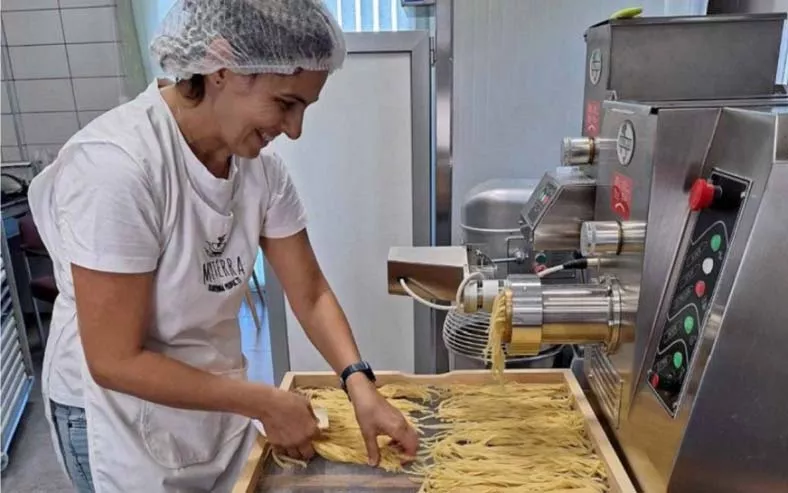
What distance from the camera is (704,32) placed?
90 centimetres

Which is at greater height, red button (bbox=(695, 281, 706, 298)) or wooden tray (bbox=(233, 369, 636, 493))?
red button (bbox=(695, 281, 706, 298))

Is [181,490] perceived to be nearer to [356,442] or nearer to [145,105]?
[356,442]

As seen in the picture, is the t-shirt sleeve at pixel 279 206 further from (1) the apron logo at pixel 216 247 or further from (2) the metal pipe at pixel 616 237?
(2) the metal pipe at pixel 616 237

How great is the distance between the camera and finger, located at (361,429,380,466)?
0.84 m

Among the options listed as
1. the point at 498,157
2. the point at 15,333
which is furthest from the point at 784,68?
the point at 15,333

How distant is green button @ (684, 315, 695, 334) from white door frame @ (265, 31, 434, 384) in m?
1.16

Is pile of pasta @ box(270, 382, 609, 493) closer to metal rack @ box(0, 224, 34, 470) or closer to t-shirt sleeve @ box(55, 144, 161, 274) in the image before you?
t-shirt sleeve @ box(55, 144, 161, 274)

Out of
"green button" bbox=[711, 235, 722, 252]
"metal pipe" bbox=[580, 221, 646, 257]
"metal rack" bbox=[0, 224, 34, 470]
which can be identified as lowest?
"metal rack" bbox=[0, 224, 34, 470]

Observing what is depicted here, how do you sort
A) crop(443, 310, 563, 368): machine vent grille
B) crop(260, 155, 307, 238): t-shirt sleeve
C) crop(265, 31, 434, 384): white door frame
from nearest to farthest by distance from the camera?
1. crop(260, 155, 307, 238): t-shirt sleeve
2. crop(443, 310, 563, 368): machine vent grille
3. crop(265, 31, 434, 384): white door frame

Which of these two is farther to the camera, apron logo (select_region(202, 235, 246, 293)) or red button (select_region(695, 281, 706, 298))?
apron logo (select_region(202, 235, 246, 293))

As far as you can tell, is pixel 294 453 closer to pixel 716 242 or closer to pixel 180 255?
pixel 180 255

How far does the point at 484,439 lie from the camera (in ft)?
2.83

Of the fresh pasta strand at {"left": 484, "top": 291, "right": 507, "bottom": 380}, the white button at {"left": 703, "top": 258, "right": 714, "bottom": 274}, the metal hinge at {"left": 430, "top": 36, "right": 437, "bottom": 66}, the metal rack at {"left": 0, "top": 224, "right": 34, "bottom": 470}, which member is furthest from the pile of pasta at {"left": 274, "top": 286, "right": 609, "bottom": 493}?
the metal rack at {"left": 0, "top": 224, "right": 34, "bottom": 470}

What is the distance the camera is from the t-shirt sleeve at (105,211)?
745 millimetres
